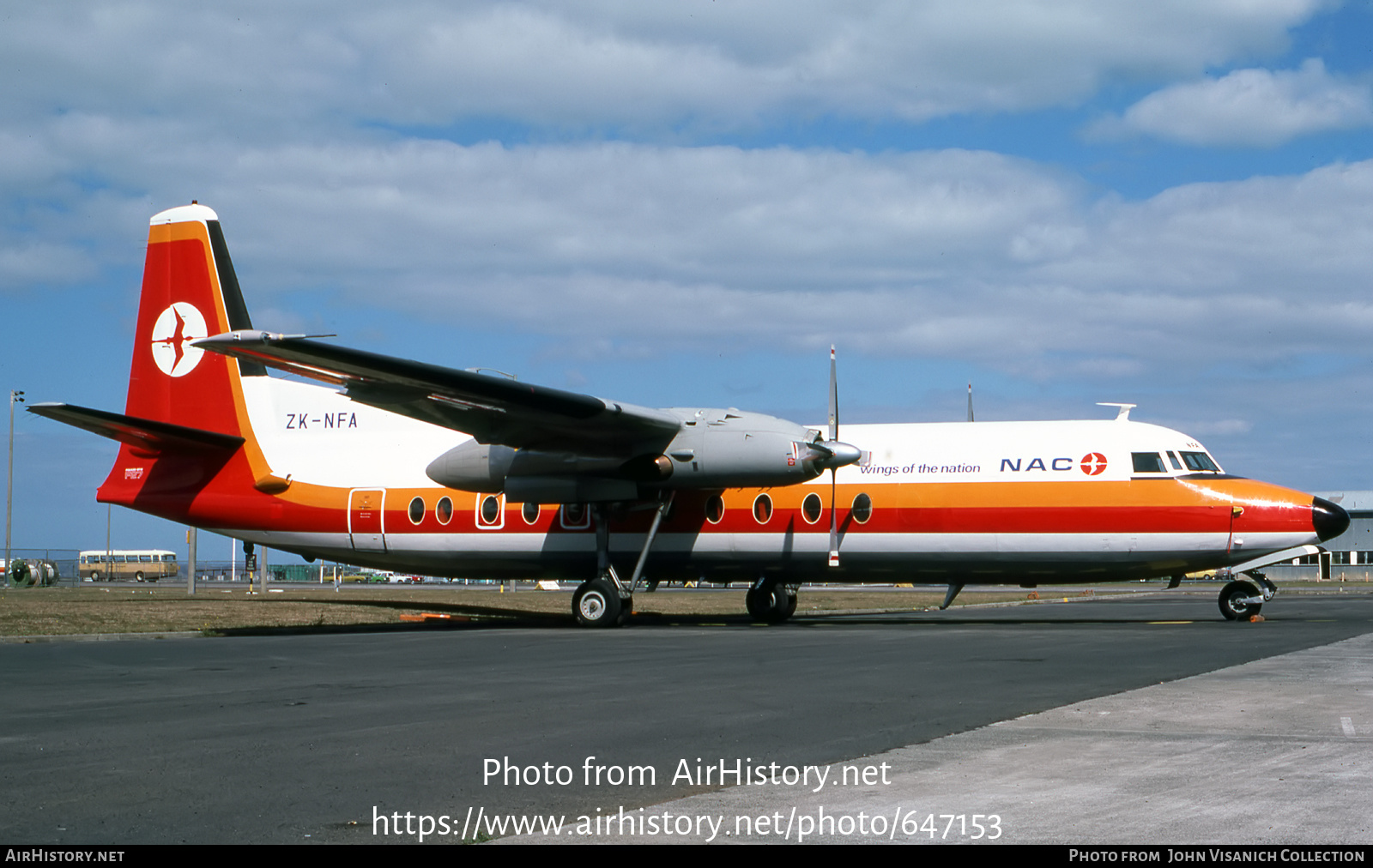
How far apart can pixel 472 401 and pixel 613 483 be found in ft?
11.3

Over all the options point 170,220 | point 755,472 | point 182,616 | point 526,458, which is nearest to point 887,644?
point 755,472

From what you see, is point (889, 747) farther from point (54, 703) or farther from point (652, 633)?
point (652, 633)

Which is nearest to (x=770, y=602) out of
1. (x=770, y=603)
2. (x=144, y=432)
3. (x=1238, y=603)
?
(x=770, y=603)

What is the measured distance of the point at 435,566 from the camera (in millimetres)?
25953

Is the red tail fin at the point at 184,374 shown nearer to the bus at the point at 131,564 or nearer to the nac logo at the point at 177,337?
the nac logo at the point at 177,337

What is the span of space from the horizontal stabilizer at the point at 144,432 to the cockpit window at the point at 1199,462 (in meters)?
19.2

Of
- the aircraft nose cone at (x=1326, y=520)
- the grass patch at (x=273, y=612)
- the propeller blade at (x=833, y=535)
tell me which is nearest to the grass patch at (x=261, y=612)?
the grass patch at (x=273, y=612)

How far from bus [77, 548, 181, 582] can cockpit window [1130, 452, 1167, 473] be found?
8918 cm

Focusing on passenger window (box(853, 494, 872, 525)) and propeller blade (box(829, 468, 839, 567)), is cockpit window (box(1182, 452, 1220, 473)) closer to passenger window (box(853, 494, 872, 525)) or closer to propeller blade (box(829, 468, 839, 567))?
passenger window (box(853, 494, 872, 525))

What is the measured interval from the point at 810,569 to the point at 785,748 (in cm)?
1528

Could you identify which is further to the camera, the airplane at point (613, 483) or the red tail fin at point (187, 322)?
the red tail fin at point (187, 322)

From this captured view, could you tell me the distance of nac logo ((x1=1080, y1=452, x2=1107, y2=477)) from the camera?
867 inches

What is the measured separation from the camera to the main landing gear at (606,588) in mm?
23250

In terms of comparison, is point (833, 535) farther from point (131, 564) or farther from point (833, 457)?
point (131, 564)
